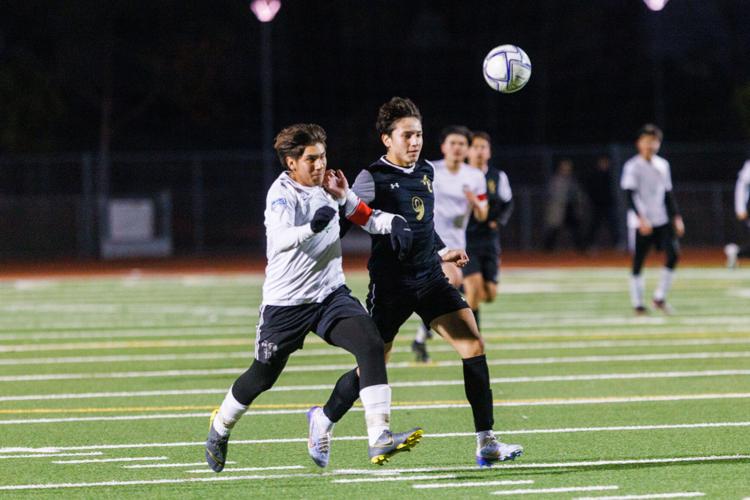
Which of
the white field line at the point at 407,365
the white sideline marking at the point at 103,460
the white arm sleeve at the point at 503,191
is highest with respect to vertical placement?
the white arm sleeve at the point at 503,191

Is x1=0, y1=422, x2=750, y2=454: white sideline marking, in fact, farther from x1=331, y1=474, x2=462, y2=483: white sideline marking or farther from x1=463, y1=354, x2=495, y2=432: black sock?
x1=331, y1=474, x2=462, y2=483: white sideline marking

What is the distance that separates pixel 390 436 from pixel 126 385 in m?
5.31

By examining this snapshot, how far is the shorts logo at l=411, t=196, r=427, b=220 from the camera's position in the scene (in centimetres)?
775

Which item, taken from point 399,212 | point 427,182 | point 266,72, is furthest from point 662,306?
point 266,72

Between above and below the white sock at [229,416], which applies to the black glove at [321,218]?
above

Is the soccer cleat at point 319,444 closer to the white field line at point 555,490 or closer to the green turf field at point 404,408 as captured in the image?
the green turf field at point 404,408

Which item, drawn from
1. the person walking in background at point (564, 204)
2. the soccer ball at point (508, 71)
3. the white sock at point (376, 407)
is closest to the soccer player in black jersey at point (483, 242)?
the soccer ball at point (508, 71)

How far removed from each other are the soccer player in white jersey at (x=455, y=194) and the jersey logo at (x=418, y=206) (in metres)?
4.32

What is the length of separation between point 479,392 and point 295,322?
1112 millimetres

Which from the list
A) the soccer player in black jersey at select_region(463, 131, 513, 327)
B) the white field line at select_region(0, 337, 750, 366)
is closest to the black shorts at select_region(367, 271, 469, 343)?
the soccer player in black jersey at select_region(463, 131, 513, 327)

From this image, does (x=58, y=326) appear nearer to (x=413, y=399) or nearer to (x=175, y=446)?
(x=413, y=399)

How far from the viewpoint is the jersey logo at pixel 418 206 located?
7.75m

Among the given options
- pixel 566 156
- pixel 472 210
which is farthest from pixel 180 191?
pixel 472 210

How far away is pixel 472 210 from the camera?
12711mm
